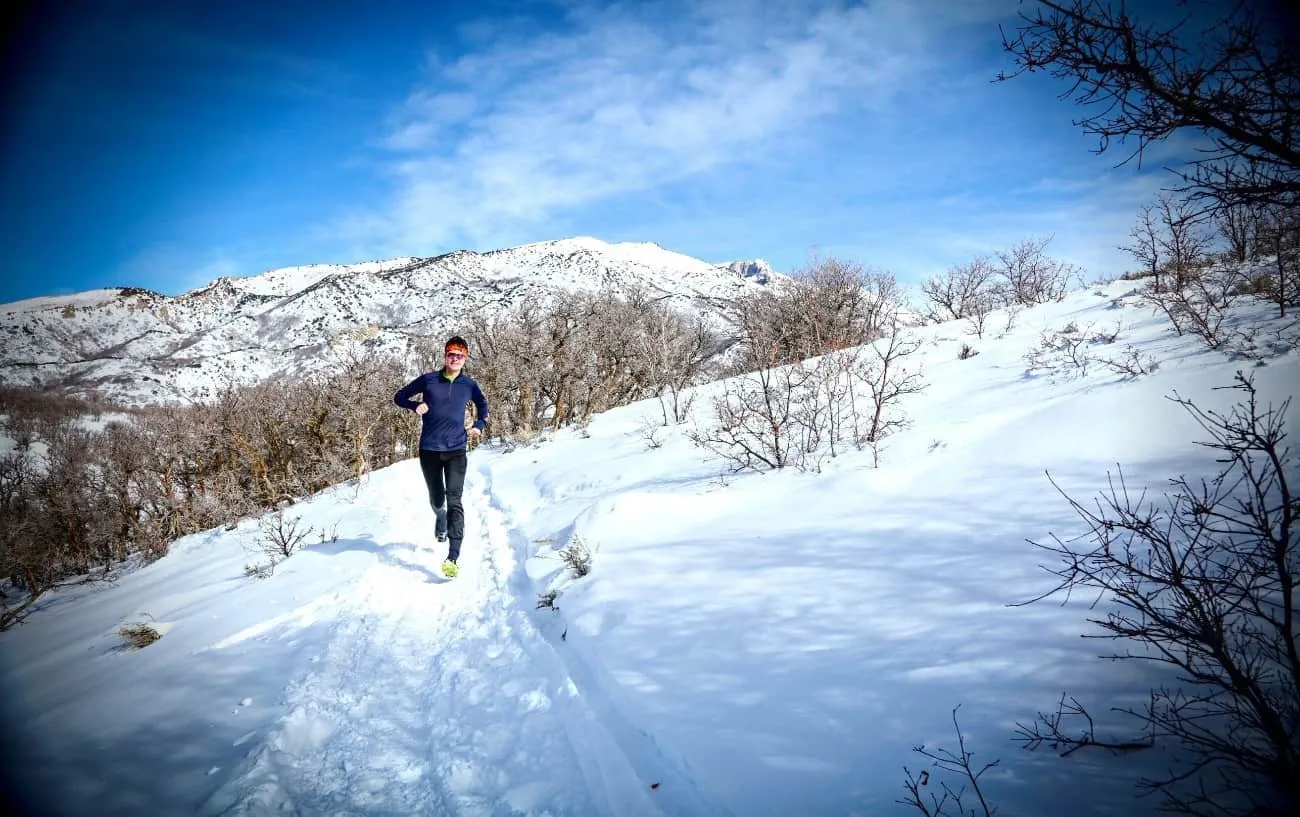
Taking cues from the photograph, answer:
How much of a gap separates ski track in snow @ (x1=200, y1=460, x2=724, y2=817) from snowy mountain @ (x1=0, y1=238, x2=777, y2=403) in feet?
166

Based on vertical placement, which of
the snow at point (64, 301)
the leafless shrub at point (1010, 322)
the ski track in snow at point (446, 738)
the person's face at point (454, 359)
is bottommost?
the ski track in snow at point (446, 738)

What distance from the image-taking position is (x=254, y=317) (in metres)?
82.5

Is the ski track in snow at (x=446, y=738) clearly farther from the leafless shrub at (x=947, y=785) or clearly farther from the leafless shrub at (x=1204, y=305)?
the leafless shrub at (x=1204, y=305)

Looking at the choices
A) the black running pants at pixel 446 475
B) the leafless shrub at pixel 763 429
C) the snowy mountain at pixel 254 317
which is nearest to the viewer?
the black running pants at pixel 446 475

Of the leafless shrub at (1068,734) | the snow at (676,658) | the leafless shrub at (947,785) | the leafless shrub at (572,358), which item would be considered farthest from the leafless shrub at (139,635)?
the leafless shrub at (572,358)

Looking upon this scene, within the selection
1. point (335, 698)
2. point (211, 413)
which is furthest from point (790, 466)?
point (211, 413)

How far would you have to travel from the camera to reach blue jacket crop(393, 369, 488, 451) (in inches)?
207

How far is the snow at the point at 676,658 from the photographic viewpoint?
195cm

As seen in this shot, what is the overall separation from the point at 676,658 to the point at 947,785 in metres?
1.38

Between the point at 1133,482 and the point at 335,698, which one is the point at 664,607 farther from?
the point at 1133,482

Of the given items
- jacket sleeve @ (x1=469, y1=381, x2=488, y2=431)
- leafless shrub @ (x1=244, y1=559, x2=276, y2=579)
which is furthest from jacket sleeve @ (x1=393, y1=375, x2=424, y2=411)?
leafless shrub @ (x1=244, y1=559, x2=276, y2=579)

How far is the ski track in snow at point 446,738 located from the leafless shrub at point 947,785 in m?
0.75

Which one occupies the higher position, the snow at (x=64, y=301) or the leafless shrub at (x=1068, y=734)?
the snow at (x=64, y=301)

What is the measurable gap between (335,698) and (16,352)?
111842mm
